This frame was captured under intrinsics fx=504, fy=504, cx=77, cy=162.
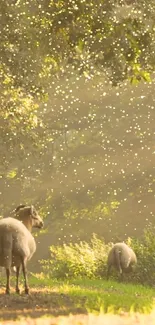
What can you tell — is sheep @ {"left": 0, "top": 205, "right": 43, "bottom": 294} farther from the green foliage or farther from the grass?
the green foliage

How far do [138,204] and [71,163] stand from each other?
703 cm

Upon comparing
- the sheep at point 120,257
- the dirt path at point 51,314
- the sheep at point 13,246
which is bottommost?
the dirt path at point 51,314

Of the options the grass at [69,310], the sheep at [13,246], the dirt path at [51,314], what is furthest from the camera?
the sheep at [13,246]

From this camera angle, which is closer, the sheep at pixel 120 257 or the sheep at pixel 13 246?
the sheep at pixel 13 246

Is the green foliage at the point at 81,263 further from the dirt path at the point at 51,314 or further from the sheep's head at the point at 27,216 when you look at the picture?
the dirt path at the point at 51,314

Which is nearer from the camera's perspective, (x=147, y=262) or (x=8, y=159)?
(x=147, y=262)

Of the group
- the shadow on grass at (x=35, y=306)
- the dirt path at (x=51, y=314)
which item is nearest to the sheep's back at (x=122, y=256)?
the shadow on grass at (x=35, y=306)

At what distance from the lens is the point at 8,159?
2655 centimetres

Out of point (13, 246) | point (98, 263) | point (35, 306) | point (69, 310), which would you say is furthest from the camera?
point (98, 263)

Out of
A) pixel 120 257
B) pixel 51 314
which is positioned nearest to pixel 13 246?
pixel 51 314

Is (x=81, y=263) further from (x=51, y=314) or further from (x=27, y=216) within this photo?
(x=51, y=314)

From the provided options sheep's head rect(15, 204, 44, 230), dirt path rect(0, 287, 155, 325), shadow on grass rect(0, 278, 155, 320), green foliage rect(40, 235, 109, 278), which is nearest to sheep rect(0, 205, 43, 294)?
shadow on grass rect(0, 278, 155, 320)

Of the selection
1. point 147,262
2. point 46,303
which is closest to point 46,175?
point 147,262

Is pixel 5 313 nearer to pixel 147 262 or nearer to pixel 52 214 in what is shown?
pixel 147 262
